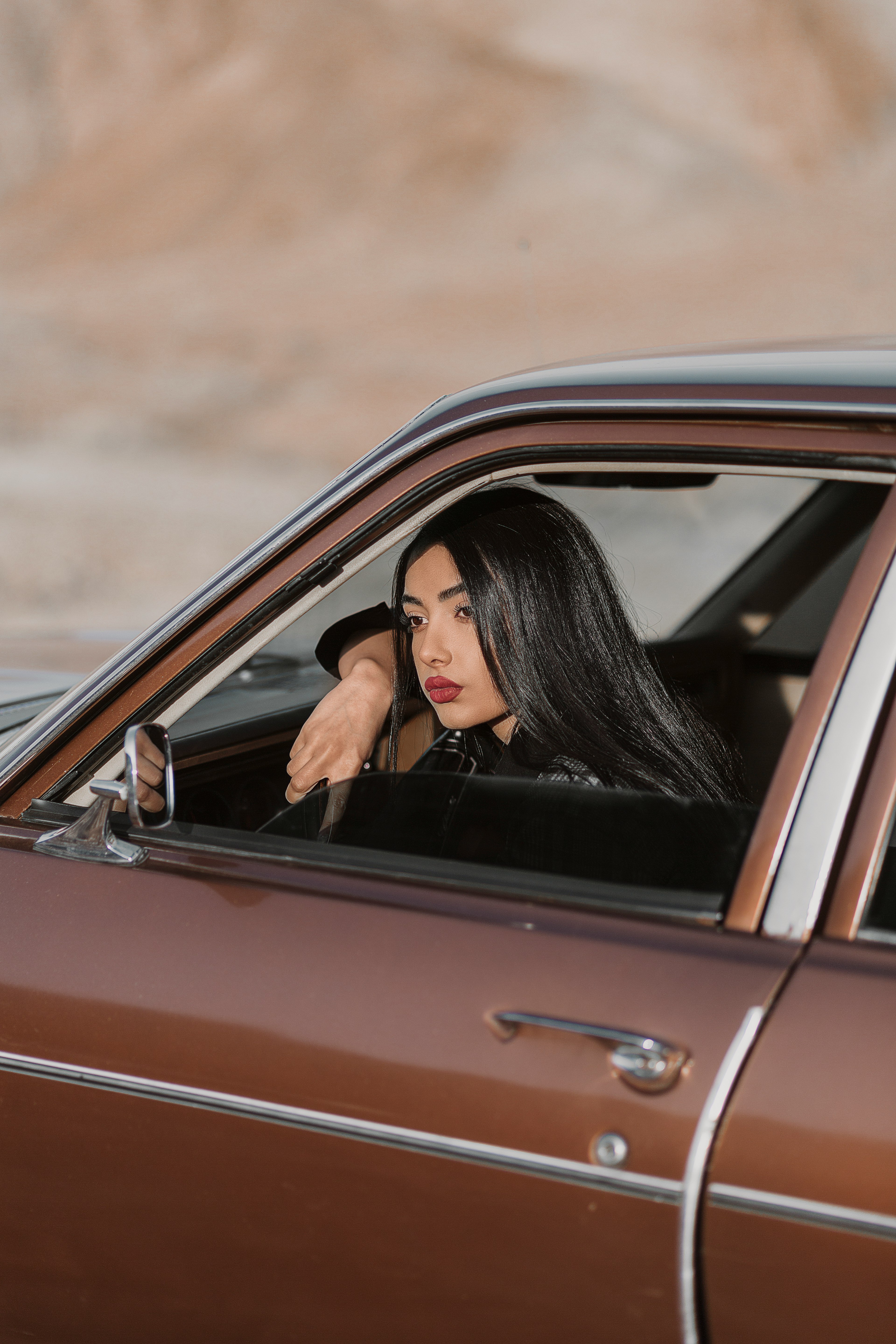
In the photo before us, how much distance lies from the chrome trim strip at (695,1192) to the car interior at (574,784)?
18 centimetres

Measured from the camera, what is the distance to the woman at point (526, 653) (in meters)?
2.04

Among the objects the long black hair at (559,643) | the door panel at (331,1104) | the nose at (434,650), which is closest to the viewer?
the door panel at (331,1104)

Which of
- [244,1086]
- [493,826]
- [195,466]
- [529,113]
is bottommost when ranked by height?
[244,1086]

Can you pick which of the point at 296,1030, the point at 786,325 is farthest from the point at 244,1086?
the point at 786,325

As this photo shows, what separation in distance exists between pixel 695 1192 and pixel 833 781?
0.42 m

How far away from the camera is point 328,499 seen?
1.67 metres

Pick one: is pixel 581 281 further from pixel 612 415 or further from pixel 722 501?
pixel 612 415

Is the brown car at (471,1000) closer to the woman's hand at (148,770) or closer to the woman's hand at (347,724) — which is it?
the woman's hand at (148,770)

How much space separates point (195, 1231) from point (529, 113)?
89.6 ft

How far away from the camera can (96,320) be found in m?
20.5

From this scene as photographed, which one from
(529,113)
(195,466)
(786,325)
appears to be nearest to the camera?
(195,466)

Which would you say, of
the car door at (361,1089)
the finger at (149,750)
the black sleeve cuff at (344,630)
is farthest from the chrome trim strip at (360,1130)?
the black sleeve cuff at (344,630)

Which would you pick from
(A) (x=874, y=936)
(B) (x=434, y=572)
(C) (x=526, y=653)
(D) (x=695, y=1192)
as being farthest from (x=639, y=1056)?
(B) (x=434, y=572)

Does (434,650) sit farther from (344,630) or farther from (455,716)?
(344,630)
